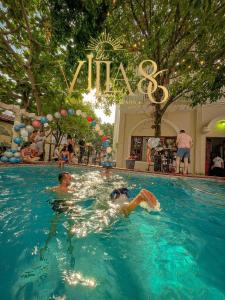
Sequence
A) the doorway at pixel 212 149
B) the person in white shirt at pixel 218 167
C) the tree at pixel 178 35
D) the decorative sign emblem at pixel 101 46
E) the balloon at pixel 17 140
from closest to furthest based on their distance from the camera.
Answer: the decorative sign emblem at pixel 101 46 → the tree at pixel 178 35 → the balloon at pixel 17 140 → the person in white shirt at pixel 218 167 → the doorway at pixel 212 149

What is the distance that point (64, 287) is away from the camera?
1726 mm

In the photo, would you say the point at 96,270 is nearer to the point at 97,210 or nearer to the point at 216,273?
the point at 216,273

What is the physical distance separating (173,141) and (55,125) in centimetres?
1231

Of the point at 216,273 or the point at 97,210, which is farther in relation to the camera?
the point at 97,210

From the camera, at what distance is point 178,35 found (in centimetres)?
908

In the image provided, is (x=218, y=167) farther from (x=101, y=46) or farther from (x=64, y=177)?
(x=64, y=177)

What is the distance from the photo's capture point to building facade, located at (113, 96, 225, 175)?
13672 mm

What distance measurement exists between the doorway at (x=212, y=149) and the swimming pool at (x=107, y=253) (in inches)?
422

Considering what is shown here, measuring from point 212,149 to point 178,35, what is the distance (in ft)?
30.7

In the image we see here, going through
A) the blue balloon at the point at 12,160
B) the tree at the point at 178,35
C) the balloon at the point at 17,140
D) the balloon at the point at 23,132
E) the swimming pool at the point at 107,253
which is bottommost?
the swimming pool at the point at 107,253

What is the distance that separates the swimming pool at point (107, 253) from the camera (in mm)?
1758

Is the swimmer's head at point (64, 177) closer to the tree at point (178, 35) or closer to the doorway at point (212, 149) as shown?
the tree at point (178, 35)

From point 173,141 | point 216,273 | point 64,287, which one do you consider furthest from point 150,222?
point 173,141

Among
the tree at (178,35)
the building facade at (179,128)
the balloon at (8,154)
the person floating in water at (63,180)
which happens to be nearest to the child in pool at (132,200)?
the person floating in water at (63,180)
